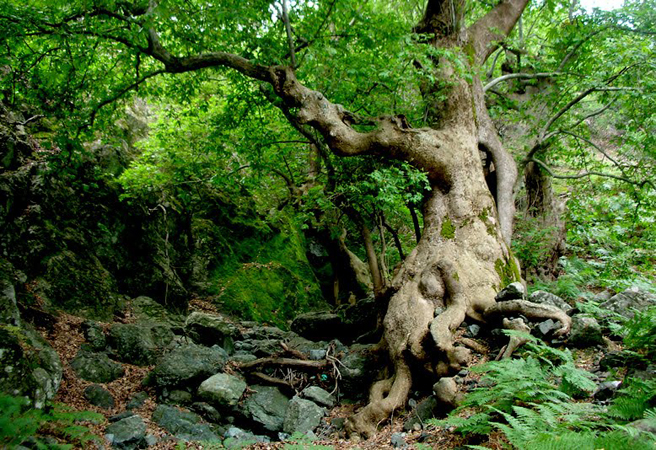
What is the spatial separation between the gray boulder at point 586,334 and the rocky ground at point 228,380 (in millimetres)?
12

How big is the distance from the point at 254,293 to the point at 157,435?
644cm

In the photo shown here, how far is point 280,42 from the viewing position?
760 centimetres

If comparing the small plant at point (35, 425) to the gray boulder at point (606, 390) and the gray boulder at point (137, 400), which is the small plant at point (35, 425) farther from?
the gray boulder at point (606, 390)

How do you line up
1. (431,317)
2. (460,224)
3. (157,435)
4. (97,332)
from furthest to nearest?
1. (460,224)
2. (97,332)
3. (431,317)
4. (157,435)

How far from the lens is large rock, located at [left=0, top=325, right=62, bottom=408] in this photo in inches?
151

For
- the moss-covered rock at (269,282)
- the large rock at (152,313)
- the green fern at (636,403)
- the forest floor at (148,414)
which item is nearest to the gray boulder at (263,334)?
the moss-covered rock at (269,282)

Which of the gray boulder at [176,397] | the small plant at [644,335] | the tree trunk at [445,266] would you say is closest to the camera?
the small plant at [644,335]

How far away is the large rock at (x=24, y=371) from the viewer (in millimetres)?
3844

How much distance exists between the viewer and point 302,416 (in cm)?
575

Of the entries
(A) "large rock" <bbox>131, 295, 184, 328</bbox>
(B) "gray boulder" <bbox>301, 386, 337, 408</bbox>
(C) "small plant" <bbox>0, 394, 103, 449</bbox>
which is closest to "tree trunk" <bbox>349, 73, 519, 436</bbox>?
(B) "gray boulder" <bbox>301, 386, 337, 408</bbox>

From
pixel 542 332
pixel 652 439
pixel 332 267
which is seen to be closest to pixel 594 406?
pixel 652 439

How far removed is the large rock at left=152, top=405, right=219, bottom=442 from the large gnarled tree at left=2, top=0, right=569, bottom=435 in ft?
6.47

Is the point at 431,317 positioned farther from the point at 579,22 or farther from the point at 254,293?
the point at 579,22

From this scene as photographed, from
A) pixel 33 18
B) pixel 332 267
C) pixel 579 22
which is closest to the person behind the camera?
pixel 33 18
